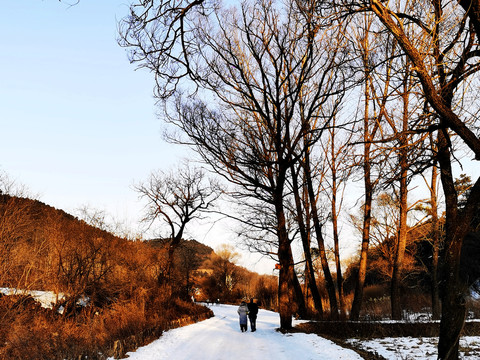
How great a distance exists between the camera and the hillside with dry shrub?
9305 millimetres

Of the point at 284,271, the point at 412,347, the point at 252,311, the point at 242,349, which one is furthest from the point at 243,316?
the point at 412,347

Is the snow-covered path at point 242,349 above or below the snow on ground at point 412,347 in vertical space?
below

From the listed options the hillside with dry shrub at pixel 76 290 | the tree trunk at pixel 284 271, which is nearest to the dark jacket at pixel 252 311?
the tree trunk at pixel 284 271

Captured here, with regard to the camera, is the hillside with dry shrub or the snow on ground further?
the hillside with dry shrub

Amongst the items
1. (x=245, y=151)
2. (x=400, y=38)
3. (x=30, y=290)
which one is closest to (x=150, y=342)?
(x=30, y=290)

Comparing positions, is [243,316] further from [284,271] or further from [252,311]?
[284,271]

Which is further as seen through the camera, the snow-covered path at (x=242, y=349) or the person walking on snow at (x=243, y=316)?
the person walking on snow at (x=243, y=316)

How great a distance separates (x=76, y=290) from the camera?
1442cm

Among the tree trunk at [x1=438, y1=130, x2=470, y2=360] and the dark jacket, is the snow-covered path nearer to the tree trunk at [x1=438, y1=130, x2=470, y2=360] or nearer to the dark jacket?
the tree trunk at [x1=438, y1=130, x2=470, y2=360]

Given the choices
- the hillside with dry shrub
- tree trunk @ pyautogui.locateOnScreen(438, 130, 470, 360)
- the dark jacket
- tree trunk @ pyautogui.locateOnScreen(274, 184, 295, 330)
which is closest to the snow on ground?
tree trunk @ pyautogui.locateOnScreen(438, 130, 470, 360)

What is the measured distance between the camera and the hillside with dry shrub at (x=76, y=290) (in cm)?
930

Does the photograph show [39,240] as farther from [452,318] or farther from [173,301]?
[452,318]

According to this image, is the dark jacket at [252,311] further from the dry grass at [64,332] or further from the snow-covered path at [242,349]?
the snow-covered path at [242,349]

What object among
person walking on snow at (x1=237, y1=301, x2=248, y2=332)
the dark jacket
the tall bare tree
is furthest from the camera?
the dark jacket
